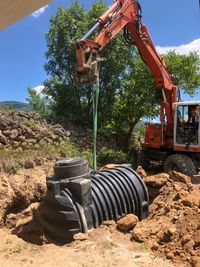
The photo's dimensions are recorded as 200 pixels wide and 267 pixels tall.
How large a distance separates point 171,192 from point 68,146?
265 inches

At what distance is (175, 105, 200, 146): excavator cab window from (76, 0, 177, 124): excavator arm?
0.88m

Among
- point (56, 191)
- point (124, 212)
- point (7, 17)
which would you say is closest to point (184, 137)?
point (124, 212)

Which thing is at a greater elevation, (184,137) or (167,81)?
(167,81)

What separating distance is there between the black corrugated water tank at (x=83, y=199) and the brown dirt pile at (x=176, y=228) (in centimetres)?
44

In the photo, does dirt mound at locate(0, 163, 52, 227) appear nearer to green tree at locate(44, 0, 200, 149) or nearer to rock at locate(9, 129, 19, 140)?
rock at locate(9, 129, 19, 140)

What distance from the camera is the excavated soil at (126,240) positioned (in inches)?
157

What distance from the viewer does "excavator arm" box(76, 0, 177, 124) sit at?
9688 mm

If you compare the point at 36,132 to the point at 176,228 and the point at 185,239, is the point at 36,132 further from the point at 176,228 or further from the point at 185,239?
the point at 185,239

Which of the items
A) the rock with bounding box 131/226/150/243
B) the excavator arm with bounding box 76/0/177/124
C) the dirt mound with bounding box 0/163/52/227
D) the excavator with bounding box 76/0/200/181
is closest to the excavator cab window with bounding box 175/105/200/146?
the excavator with bounding box 76/0/200/181

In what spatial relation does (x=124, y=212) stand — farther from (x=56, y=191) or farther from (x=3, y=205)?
(x=3, y=205)

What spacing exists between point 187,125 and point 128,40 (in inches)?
135

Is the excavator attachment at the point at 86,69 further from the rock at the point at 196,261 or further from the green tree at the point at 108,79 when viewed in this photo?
the green tree at the point at 108,79

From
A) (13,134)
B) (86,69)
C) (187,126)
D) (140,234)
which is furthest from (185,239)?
(13,134)

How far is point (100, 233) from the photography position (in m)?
4.81
